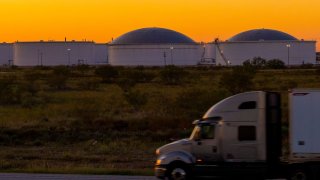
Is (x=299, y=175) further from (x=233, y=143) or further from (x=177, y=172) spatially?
(x=177, y=172)

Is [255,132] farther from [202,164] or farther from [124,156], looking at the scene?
[124,156]

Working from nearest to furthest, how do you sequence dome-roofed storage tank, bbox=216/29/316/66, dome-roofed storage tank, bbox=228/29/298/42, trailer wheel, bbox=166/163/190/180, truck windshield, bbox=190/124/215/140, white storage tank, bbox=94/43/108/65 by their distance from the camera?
trailer wheel, bbox=166/163/190/180 → truck windshield, bbox=190/124/215/140 → dome-roofed storage tank, bbox=216/29/316/66 → dome-roofed storage tank, bbox=228/29/298/42 → white storage tank, bbox=94/43/108/65

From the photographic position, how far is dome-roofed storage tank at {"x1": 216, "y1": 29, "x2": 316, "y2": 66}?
145625 millimetres

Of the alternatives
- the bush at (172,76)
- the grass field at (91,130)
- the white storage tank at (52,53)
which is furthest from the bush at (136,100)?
the white storage tank at (52,53)

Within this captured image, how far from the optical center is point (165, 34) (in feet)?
504

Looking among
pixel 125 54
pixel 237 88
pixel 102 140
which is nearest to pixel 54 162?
pixel 102 140

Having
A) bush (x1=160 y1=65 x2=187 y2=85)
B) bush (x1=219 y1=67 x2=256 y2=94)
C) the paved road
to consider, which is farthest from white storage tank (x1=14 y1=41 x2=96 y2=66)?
the paved road

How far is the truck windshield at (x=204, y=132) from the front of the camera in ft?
54.3

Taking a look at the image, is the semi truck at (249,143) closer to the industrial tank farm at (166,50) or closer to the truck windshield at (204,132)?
the truck windshield at (204,132)

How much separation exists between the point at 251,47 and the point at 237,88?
95004mm

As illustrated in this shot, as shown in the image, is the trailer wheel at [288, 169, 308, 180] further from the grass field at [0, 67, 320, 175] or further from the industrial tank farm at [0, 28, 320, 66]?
the industrial tank farm at [0, 28, 320, 66]

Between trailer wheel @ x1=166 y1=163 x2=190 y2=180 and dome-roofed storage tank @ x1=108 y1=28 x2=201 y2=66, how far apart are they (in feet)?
428

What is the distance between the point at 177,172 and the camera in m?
16.5

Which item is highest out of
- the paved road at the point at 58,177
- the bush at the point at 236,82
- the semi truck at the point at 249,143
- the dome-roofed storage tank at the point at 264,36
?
the dome-roofed storage tank at the point at 264,36
